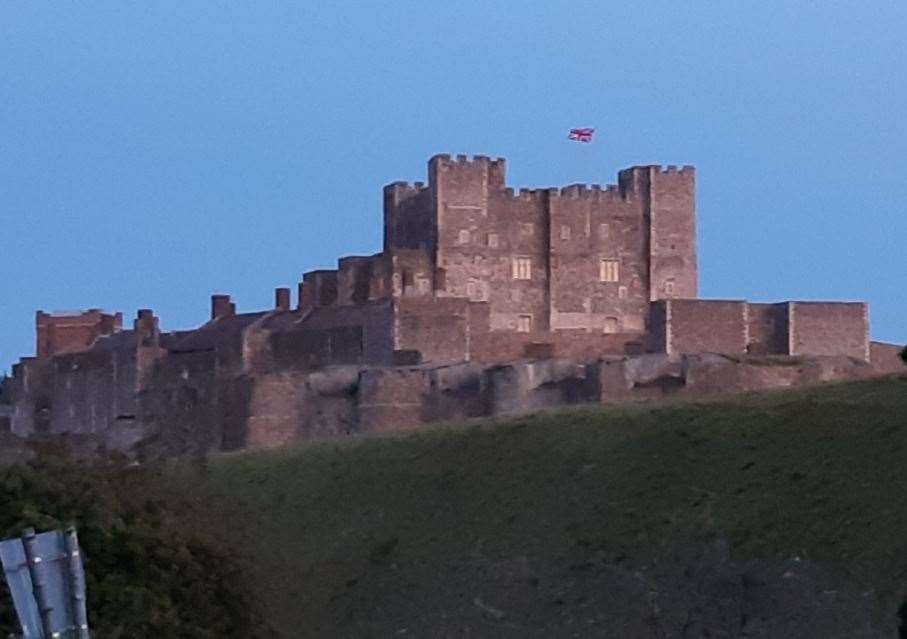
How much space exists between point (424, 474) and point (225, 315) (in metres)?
36.6

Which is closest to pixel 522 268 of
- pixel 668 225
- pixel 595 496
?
pixel 668 225

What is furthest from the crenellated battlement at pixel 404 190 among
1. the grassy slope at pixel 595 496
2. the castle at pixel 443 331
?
the grassy slope at pixel 595 496

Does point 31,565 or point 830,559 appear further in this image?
point 830,559

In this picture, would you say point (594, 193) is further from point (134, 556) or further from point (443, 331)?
point (134, 556)

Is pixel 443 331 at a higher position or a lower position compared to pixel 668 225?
lower

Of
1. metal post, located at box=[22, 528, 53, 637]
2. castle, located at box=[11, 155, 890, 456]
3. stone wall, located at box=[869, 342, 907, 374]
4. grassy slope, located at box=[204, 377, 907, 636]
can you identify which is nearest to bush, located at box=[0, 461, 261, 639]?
grassy slope, located at box=[204, 377, 907, 636]

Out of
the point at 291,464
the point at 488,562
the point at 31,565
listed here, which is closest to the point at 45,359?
the point at 291,464

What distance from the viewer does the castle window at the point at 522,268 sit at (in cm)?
7594

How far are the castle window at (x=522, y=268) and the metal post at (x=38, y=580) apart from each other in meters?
61.6

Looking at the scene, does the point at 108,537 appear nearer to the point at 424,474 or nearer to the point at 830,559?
the point at 830,559

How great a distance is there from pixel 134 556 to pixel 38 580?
38.9 feet

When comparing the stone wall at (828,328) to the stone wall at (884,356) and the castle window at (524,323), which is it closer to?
the stone wall at (884,356)

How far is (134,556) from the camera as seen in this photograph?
26.2m

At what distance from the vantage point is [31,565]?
47.3 ft
